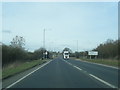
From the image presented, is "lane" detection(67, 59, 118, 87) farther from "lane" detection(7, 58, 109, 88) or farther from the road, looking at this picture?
A: "lane" detection(7, 58, 109, 88)

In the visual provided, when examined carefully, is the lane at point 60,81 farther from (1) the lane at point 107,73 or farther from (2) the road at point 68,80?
(1) the lane at point 107,73

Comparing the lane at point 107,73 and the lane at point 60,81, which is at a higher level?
the lane at point 60,81

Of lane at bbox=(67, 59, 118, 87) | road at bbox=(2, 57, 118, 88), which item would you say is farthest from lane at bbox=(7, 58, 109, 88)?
lane at bbox=(67, 59, 118, 87)

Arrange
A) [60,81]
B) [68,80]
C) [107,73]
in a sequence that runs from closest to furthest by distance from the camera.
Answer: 1. [60,81]
2. [68,80]
3. [107,73]

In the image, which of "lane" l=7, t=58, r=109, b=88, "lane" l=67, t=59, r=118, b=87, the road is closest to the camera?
"lane" l=7, t=58, r=109, b=88

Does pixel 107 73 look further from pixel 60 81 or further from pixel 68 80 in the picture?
pixel 60 81

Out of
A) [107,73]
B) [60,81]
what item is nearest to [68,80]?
[60,81]

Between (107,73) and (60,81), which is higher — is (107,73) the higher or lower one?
the lower one

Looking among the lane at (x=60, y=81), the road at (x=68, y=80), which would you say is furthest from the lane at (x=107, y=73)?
the lane at (x=60, y=81)

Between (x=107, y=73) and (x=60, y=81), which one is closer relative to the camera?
(x=60, y=81)

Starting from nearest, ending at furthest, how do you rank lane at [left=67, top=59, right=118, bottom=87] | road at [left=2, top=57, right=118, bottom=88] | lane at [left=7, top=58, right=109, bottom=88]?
lane at [left=7, top=58, right=109, bottom=88], road at [left=2, top=57, right=118, bottom=88], lane at [left=67, top=59, right=118, bottom=87]

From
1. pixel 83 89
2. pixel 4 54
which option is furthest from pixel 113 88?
pixel 4 54

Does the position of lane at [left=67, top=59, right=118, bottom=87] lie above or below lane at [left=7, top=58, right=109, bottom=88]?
below

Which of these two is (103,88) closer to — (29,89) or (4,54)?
(29,89)
